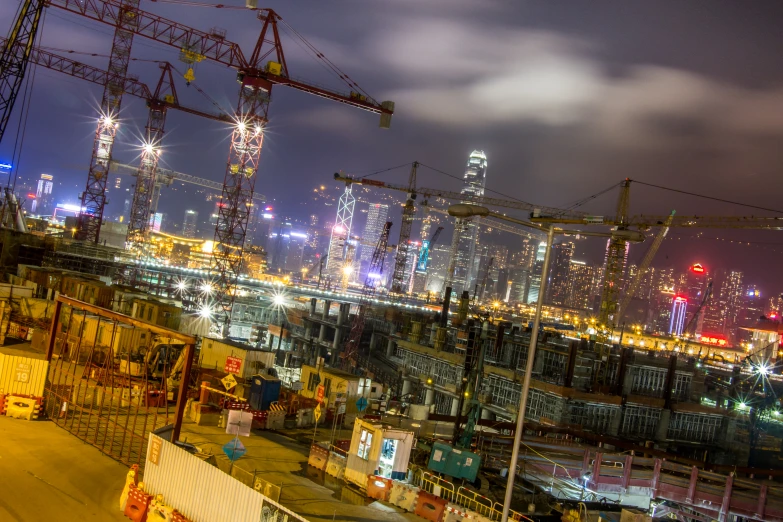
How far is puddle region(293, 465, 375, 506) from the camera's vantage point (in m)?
16.1

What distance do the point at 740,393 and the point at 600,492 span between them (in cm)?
2654

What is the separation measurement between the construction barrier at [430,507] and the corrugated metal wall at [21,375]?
1302 centimetres

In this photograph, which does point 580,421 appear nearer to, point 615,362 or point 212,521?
point 615,362

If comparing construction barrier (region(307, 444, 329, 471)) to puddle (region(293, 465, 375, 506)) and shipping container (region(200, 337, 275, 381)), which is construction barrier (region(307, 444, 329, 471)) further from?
shipping container (region(200, 337, 275, 381))

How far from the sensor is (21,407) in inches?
739

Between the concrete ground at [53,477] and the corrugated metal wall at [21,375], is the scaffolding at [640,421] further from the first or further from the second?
the corrugated metal wall at [21,375]

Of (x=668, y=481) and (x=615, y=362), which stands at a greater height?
(x=615, y=362)

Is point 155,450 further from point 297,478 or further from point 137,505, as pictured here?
point 297,478

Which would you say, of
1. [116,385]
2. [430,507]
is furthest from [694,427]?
[116,385]

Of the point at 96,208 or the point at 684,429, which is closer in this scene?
the point at 684,429

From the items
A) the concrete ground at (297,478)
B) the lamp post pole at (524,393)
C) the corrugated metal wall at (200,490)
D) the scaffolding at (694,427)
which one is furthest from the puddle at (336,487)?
the scaffolding at (694,427)

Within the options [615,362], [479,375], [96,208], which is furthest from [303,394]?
[96,208]

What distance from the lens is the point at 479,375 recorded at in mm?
23281

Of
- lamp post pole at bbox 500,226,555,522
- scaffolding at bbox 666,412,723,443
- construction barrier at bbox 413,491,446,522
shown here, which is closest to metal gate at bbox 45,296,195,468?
construction barrier at bbox 413,491,446,522
